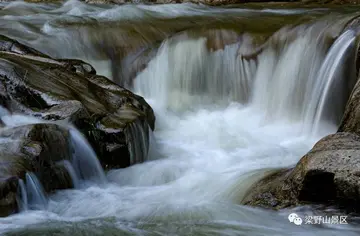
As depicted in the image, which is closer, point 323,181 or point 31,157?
point 323,181

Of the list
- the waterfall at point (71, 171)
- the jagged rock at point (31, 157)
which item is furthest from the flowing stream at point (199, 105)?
the jagged rock at point (31, 157)

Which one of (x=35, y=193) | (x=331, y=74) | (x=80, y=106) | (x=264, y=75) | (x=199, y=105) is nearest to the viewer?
(x=35, y=193)

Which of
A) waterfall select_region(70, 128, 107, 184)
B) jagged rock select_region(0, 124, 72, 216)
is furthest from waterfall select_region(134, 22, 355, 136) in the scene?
jagged rock select_region(0, 124, 72, 216)

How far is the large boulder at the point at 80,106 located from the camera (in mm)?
6934

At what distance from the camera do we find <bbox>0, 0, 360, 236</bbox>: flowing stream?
5324 mm

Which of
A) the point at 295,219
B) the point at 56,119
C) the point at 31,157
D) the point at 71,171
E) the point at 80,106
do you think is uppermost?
the point at 80,106

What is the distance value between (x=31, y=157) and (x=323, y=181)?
2.99m

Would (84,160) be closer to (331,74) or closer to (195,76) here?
(331,74)

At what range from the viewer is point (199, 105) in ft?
33.3

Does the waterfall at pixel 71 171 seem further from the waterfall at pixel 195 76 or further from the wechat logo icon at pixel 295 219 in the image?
the waterfall at pixel 195 76

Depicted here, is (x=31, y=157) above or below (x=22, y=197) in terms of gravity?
above

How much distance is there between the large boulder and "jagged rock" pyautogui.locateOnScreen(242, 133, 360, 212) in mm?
2022

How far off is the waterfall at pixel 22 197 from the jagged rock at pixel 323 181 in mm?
2206

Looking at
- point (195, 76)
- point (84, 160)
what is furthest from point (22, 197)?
point (195, 76)
